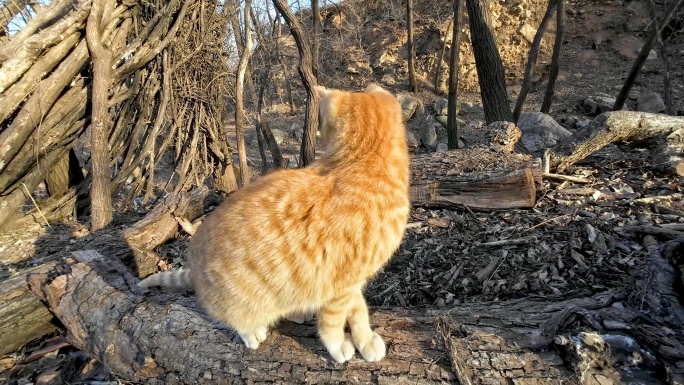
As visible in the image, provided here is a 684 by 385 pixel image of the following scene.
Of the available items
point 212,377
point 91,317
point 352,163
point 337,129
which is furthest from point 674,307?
point 91,317

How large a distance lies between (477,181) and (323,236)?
2348mm

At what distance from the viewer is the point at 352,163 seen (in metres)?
2.58

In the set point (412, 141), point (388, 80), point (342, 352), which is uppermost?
point (388, 80)

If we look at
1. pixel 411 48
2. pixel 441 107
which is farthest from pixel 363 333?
pixel 411 48

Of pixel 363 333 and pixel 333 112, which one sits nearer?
pixel 363 333

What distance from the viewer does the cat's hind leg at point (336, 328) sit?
2457 millimetres

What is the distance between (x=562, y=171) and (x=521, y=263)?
1.60 meters

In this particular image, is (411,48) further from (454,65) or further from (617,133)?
(617,133)

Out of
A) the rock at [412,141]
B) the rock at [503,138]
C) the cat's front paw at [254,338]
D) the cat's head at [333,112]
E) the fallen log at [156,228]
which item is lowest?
the rock at [412,141]

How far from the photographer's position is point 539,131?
9938mm

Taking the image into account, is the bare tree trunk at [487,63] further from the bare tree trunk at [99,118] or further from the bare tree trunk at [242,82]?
the bare tree trunk at [99,118]

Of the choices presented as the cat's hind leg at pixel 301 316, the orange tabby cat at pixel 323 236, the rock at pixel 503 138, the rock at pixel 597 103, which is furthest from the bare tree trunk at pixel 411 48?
the cat's hind leg at pixel 301 316

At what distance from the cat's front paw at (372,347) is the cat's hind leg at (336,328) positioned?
0.06 meters

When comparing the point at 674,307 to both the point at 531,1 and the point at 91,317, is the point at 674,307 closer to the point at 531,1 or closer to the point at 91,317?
the point at 91,317
